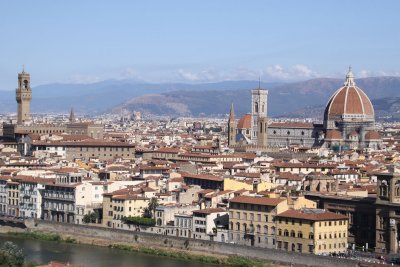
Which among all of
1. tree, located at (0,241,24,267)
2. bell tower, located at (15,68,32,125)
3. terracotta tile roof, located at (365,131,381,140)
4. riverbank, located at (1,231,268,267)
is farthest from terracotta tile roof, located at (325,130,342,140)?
tree, located at (0,241,24,267)

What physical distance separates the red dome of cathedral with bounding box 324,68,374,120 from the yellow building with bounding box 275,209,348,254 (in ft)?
195

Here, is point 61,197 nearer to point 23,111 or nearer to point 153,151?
point 153,151

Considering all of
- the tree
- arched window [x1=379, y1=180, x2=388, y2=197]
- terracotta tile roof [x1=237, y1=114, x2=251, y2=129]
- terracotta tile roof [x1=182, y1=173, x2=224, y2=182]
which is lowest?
the tree

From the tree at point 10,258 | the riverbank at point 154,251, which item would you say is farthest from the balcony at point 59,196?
the tree at point 10,258

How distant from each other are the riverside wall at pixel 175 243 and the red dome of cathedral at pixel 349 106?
53.7 meters

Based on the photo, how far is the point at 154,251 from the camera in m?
47.3

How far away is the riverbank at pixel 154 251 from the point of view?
43375 millimetres

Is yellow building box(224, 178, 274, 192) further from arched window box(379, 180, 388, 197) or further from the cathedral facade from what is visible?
the cathedral facade

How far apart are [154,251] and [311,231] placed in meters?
7.84

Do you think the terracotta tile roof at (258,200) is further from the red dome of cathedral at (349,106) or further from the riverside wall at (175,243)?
the red dome of cathedral at (349,106)

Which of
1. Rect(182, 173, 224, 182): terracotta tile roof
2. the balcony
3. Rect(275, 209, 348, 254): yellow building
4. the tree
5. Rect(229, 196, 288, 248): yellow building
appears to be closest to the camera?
the tree

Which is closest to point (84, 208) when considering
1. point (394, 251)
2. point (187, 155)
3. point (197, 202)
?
point (197, 202)

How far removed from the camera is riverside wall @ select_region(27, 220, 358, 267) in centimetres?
4103

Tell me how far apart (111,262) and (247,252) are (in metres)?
5.63
